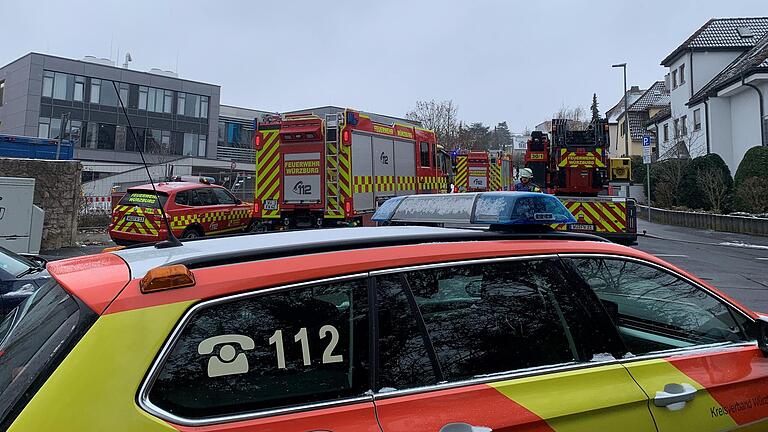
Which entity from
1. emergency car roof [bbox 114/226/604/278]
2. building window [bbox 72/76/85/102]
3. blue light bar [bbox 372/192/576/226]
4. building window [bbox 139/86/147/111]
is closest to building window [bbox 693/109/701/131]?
blue light bar [bbox 372/192/576/226]

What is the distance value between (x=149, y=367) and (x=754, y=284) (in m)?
10.4

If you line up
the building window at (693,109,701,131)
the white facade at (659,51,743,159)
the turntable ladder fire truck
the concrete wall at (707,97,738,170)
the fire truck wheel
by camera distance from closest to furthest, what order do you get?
the fire truck wheel, the turntable ladder fire truck, the concrete wall at (707,97,738,170), the white facade at (659,51,743,159), the building window at (693,109,701,131)

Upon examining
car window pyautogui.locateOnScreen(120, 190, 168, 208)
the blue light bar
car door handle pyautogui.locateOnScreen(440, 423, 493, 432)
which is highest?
car window pyautogui.locateOnScreen(120, 190, 168, 208)

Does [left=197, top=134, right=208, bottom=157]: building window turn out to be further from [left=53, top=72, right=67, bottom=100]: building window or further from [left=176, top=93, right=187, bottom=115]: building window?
[left=53, top=72, right=67, bottom=100]: building window

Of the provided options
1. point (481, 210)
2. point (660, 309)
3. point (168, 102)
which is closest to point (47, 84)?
point (168, 102)

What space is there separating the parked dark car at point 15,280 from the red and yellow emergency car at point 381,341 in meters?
3.46

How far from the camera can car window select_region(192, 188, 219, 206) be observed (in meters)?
12.2

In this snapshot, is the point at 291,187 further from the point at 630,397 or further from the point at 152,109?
the point at 152,109

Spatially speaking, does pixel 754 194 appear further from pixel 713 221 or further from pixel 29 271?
→ pixel 29 271

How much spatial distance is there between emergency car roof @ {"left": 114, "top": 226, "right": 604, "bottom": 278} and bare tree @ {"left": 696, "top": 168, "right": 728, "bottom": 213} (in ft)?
74.1

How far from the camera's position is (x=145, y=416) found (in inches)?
52.1

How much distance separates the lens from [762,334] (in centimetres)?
238

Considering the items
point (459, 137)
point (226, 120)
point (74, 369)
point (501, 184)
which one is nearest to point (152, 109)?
point (226, 120)

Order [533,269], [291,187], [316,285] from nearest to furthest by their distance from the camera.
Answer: [316,285], [533,269], [291,187]
